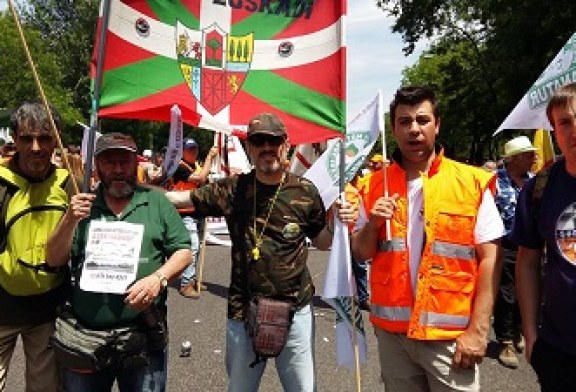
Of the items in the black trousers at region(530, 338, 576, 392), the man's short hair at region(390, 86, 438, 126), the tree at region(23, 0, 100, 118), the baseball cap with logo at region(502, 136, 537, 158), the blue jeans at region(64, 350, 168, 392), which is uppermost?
the tree at region(23, 0, 100, 118)

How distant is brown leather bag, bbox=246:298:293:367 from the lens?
344 cm

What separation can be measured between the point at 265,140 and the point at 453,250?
3.55 feet

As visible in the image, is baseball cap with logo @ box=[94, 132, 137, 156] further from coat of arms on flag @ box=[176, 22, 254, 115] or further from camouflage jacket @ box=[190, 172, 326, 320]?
coat of arms on flag @ box=[176, 22, 254, 115]

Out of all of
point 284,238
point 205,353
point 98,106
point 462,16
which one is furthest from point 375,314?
point 462,16

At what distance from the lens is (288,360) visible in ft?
11.8

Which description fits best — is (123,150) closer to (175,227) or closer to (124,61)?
(175,227)

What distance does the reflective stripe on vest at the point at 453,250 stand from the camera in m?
3.09

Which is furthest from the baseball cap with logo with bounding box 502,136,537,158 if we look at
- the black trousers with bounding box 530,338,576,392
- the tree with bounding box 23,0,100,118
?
the tree with bounding box 23,0,100,118

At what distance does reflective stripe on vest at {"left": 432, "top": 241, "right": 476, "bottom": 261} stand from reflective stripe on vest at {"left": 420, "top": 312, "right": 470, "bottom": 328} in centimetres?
26

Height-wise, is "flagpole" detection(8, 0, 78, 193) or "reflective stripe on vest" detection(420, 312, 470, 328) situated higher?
"flagpole" detection(8, 0, 78, 193)

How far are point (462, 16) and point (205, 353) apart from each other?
31.5 meters


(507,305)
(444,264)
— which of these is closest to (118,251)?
(444,264)

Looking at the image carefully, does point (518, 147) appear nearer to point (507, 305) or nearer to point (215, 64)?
point (507, 305)

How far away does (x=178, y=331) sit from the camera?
7047 mm
